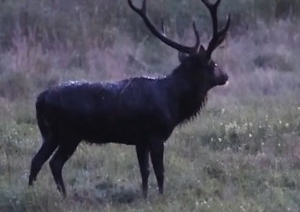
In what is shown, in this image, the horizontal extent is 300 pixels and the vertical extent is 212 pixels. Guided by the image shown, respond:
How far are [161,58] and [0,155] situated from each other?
736cm

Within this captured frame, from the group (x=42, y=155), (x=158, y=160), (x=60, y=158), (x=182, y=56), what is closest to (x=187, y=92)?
(x=182, y=56)

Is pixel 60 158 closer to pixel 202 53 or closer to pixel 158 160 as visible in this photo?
pixel 158 160

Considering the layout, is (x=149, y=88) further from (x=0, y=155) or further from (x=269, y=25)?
(x=269, y=25)

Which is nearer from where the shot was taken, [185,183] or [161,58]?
[185,183]

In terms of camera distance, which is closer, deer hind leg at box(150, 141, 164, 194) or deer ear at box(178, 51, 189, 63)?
deer hind leg at box(150, 141, 164, 194)

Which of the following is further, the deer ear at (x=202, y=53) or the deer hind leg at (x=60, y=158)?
the deer ear at (x=202, y=53)

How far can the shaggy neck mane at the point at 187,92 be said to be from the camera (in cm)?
932

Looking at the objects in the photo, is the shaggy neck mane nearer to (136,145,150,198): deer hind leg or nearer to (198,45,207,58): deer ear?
(198,45,207,58): deer ear

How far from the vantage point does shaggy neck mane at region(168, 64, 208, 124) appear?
9320mm

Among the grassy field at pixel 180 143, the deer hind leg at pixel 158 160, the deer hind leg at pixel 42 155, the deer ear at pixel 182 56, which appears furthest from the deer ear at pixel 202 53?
the deer hind leg at pixel 42 155

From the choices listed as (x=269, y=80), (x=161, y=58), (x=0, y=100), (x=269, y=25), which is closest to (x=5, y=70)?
(x=0, y=100)

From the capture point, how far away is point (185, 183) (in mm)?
9164

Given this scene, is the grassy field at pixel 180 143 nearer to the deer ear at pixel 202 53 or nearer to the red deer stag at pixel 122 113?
the red deer stag at pixel 122 113

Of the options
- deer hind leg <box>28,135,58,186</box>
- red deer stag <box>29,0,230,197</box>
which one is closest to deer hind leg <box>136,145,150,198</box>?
red deer stag <box>29,0,230,197</box>
